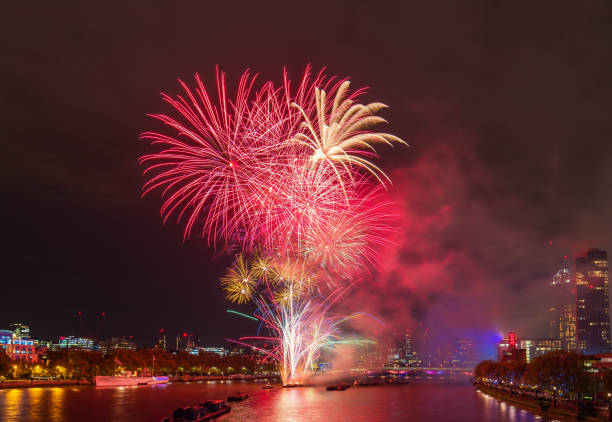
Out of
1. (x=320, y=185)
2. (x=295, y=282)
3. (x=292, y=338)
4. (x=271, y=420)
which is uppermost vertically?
(x=320, y=185)

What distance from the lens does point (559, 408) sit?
62500 millimetres

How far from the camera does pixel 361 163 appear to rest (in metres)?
41.5

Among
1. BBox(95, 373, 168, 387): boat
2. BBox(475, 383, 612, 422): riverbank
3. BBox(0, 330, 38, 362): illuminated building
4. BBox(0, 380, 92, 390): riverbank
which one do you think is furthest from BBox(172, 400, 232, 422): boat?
BBox(0, 330, 38, 362): illuminated building

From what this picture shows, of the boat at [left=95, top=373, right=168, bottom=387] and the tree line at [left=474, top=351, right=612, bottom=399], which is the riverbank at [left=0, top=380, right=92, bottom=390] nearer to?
the boat at [left=95, top=373, right=168, bottom=387]

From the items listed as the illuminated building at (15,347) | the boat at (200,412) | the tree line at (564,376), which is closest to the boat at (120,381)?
the illuminated building at (15,347)

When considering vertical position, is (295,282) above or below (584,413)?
above

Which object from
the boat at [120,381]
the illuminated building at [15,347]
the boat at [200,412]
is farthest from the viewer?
the illuminated building at [15,347]

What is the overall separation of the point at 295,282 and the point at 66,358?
322 feet

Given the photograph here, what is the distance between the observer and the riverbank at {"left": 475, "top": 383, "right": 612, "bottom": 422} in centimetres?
5081

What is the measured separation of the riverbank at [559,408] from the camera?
167 feet

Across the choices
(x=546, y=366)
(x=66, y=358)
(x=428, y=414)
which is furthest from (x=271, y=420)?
(x=66, y=358)

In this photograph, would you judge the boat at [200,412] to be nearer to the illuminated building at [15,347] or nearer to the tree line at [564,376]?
the tree line at [564,376]

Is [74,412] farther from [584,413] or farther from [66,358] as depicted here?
[66,358]

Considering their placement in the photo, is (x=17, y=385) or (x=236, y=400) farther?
(x=17, y=385)
